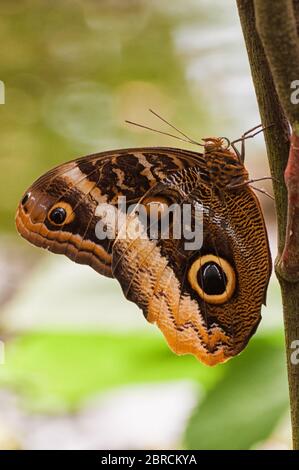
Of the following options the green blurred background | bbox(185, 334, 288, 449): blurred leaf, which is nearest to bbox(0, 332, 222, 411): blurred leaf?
bbox(185, 334, 288, 449): blurred leaf

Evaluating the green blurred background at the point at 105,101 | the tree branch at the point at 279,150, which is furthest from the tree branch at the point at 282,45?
the green blurred background at the point at 105,101

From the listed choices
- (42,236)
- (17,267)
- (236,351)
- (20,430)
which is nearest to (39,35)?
(17,267)

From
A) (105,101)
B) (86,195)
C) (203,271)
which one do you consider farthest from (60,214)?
(105,101)

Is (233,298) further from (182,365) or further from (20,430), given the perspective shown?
(20,430)

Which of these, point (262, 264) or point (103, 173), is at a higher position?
point (103, 173)

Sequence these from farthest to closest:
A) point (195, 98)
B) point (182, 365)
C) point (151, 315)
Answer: point (195, 98), point (182, 365), point (151, 315)

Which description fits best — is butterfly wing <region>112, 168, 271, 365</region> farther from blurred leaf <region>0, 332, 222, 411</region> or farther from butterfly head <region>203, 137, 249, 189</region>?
blurred leaf <region>0, 332, 222, 411</region>

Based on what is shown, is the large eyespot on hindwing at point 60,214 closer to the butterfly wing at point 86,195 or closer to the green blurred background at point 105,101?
the butterfly wing at point 86,195
